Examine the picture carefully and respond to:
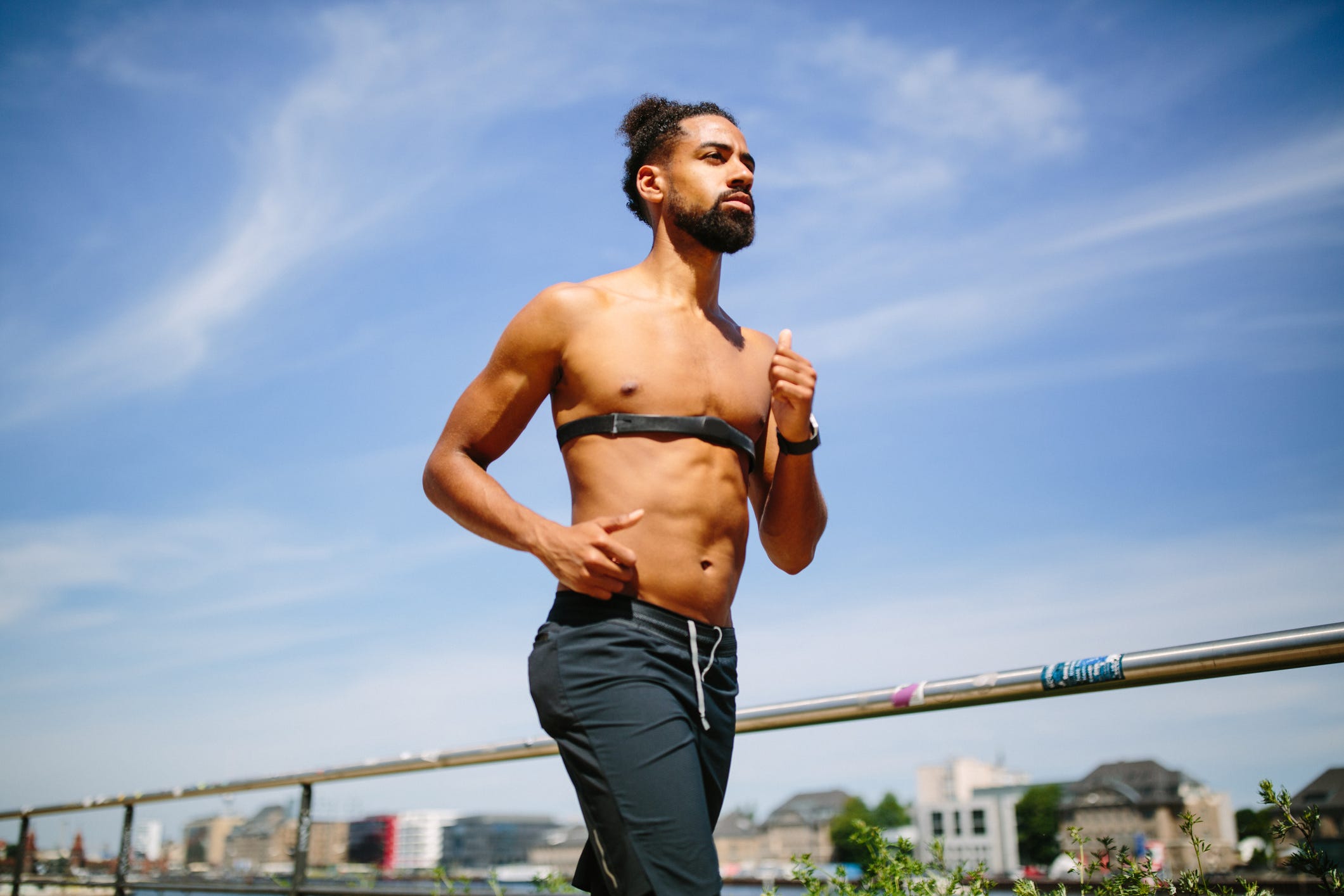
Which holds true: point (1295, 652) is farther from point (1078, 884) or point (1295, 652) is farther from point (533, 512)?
point (533, 512)

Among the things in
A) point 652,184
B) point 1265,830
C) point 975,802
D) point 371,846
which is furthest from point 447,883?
point 975,802

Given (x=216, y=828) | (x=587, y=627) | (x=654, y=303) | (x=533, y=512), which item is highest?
(x=654, y=303)

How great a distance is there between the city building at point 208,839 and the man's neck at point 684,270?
11.1 feet

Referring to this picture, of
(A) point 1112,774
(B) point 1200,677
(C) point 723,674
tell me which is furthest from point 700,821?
(A) point 1112,774

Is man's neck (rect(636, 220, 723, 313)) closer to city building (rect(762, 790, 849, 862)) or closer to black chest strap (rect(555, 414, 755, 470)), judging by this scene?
black chest strap (rect(555, 414, 755, 470))

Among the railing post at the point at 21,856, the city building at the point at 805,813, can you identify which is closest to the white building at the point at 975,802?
the city building at the point at 805,813

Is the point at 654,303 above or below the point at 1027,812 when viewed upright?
above

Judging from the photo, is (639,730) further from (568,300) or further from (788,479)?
(568,300)

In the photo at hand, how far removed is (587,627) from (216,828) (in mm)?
3579

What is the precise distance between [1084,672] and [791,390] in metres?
0.77

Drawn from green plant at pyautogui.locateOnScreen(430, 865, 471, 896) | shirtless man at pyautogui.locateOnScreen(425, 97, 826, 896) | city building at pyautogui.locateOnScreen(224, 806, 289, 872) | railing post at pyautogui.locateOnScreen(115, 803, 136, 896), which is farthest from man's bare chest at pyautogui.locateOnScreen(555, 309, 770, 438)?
railing post at pyautogui.locateOnScreen(115, 803, 136, 896)

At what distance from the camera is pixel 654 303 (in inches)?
82.8

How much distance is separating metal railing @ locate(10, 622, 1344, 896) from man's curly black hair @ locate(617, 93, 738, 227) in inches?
48.6

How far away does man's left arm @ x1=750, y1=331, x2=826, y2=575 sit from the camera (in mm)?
2031
